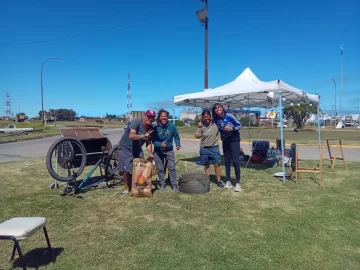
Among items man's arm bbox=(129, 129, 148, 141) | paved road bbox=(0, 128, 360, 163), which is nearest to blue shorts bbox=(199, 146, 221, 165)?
man's arm bbox=(129, 129, 148, 141)

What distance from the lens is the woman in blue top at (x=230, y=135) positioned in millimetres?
6254

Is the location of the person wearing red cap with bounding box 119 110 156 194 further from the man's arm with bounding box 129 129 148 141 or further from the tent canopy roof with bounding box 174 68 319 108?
the tent canopy roof with bounding box 174 68 319 108

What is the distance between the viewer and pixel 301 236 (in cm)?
389

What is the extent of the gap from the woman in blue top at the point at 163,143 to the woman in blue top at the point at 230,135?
1.08 m

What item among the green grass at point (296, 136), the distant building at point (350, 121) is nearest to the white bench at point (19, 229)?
the green grass at point (296, 136)

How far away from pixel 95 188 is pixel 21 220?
11.6 feet

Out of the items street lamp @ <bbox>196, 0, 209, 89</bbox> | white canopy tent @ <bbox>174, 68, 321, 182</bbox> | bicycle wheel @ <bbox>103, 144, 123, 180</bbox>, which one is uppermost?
street lamp @ <bbox>196, 0, 209, 89</bbox>

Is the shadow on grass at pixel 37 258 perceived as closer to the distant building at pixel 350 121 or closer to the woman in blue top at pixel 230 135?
the woman in blue top at pixel 230 135

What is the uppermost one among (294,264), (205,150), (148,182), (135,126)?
(135,126)

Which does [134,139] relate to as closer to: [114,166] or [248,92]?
[114,166]

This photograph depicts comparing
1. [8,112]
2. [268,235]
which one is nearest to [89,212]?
[268,235]

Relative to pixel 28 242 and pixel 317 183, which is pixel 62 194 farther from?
pixel 317 183

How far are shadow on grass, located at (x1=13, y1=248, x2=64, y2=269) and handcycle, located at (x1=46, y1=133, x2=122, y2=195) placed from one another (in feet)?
7.65

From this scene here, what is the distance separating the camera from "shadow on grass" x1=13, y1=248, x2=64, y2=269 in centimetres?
322
